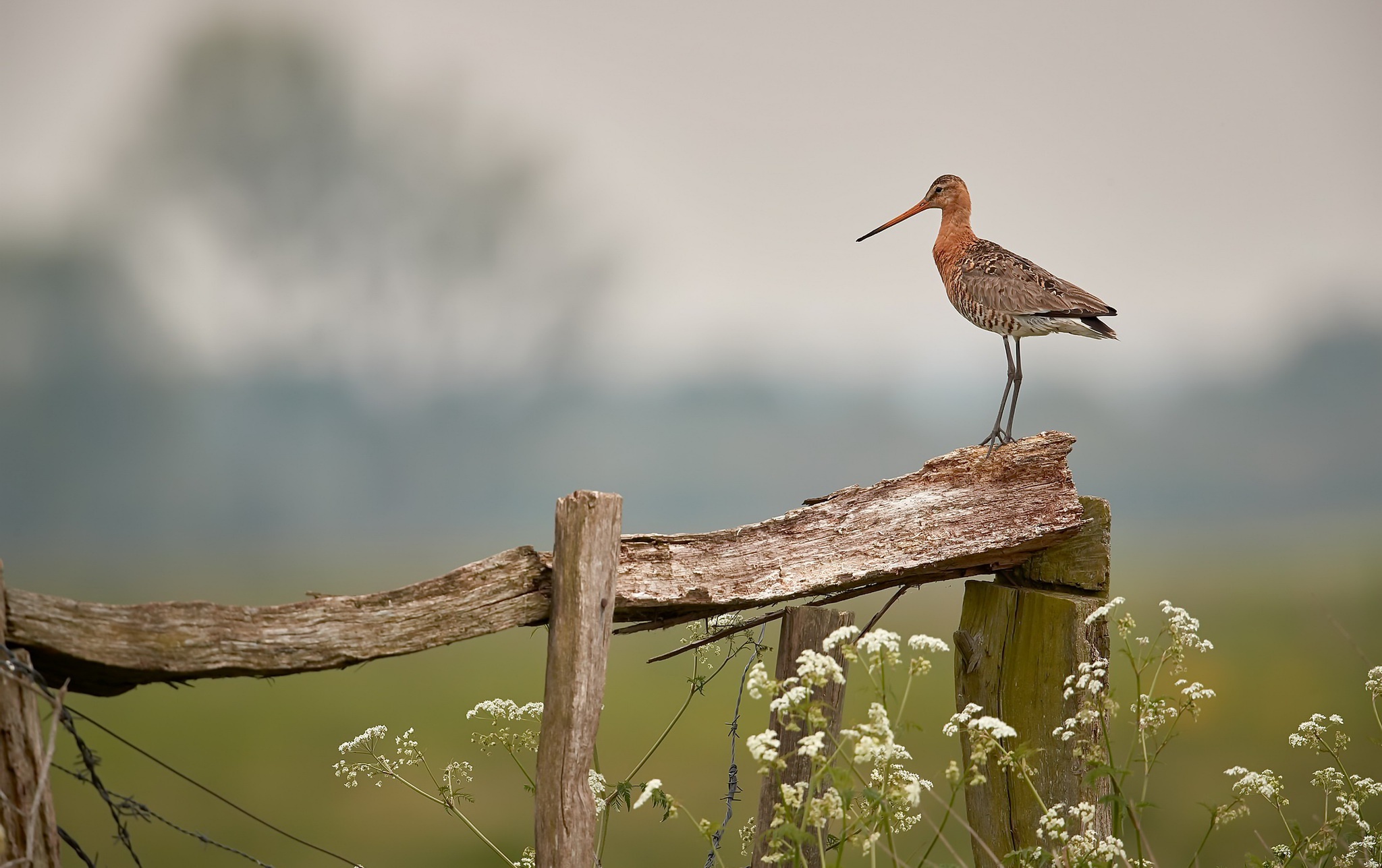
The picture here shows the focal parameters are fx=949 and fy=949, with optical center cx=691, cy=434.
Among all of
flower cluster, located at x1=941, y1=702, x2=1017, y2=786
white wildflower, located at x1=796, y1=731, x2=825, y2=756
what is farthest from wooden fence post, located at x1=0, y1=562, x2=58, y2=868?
flower cluster, located at x1=941, y1=702, x2=1017, y2=786

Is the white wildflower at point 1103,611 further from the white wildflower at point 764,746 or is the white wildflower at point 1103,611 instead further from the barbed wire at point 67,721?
the barbed wire at point 67,721

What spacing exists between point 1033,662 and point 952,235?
82.3 inches

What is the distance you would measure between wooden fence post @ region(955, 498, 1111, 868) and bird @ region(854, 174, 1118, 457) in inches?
22.9

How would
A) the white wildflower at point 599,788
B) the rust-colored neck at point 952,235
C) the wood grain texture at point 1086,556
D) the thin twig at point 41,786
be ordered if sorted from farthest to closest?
the rust-colored neck at point 952,235
the wood grain texture at point 1086,556
the white wildflower at point 599,788
the thin twig at point 41,786

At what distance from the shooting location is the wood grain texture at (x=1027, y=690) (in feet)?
12.1

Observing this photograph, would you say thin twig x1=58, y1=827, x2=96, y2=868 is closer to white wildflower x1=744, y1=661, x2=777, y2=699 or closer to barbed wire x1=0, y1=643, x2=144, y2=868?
barbed wire x1=0, y1=643, x2=144, y2=868

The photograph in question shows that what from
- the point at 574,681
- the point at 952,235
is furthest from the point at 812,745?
the point at 952,235

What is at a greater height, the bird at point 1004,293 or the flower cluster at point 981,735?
the bird at point 1004,293

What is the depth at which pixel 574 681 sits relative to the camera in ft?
9.49

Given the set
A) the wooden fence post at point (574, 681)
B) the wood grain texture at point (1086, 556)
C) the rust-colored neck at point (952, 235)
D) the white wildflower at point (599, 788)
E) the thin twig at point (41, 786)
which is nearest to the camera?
the thin twig at point (41, 786)

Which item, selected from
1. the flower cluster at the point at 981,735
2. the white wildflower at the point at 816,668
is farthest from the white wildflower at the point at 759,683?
the flower cluster at the point at 981,735

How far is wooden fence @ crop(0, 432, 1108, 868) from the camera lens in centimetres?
259

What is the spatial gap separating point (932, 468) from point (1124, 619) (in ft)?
3.07

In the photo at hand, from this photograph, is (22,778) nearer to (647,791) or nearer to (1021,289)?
(647,791)
